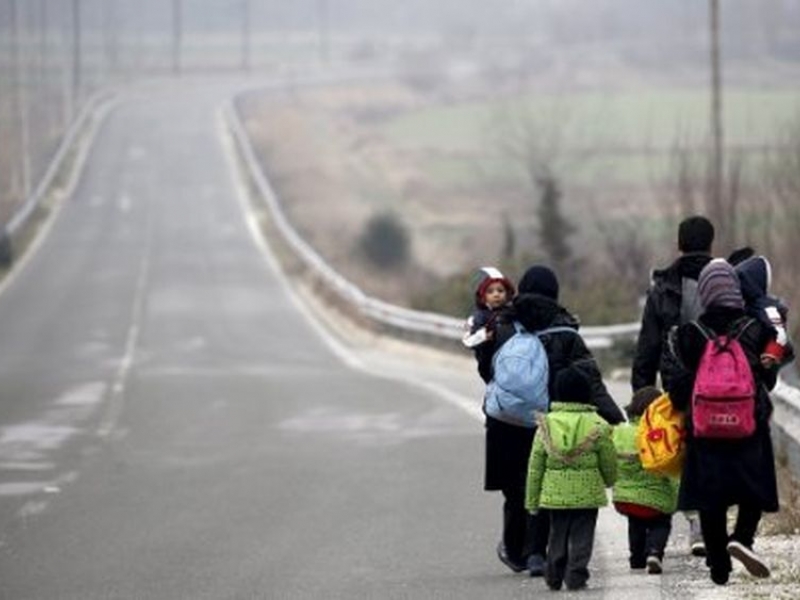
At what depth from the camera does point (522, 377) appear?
11.5 meters

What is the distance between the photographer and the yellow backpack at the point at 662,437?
36.0ft

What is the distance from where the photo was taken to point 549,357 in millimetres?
11516

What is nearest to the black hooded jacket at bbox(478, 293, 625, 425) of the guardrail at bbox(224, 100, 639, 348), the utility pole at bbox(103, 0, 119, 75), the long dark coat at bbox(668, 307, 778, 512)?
the long dark coat at bbox(668, 307, 778, 512)

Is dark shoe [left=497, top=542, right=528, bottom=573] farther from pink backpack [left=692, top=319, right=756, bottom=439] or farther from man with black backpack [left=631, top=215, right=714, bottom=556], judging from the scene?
pink backpack [left=692, top=319, right=756, bottom=439]

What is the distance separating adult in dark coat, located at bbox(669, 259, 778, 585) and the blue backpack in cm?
86

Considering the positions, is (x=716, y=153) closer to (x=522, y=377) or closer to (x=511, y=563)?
(x=511, y=563)

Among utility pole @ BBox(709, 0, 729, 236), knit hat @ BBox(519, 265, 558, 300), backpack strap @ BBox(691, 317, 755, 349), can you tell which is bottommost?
utility pole @ BBox(709, 0, 729, 236)

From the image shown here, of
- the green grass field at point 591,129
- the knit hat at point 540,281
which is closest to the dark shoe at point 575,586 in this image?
the knit hat at point 540,281

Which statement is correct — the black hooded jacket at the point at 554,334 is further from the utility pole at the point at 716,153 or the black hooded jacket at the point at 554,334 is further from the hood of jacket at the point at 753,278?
the utility pole at the point at 716,153

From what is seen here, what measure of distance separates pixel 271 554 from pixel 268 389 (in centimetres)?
1422

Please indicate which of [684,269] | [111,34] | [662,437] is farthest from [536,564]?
[111,34]

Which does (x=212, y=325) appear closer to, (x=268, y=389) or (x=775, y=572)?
(x=268, y=389)

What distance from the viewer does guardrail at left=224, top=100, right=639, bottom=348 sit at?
28.5 meters

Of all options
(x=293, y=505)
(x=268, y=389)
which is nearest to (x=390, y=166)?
(x=268, y=389)
